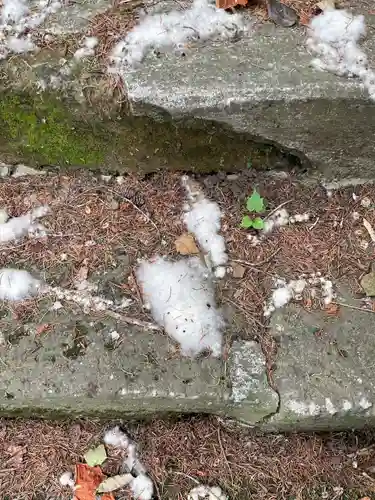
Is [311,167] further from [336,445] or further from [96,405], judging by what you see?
[96,405]

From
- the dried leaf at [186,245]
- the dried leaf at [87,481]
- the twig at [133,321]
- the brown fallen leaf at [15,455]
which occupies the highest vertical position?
the dried leaf at [186,245]

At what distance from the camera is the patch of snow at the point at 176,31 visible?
242 cm

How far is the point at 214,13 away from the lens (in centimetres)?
256

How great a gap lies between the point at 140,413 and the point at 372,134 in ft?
5.28

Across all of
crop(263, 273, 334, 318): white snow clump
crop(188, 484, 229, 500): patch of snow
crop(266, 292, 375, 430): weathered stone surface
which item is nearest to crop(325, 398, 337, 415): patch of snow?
crop(266, 292, 375, 430): weathered stone surface

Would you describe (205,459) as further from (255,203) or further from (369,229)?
(369,229)

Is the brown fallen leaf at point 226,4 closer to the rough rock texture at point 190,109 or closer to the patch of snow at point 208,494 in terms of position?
the rough rock texture at point 190,109

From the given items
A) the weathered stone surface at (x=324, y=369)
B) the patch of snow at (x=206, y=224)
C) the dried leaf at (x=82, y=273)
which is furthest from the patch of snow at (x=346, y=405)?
the dried leaf at (x=82, y=273)

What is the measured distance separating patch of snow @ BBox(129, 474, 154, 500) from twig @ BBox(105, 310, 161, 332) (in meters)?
0.66

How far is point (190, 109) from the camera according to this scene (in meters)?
2.34

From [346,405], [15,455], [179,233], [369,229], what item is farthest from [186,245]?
[15,455]

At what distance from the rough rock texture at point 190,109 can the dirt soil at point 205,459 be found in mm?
1259

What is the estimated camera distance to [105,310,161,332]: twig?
248 cm

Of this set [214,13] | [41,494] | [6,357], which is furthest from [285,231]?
[41,494]
